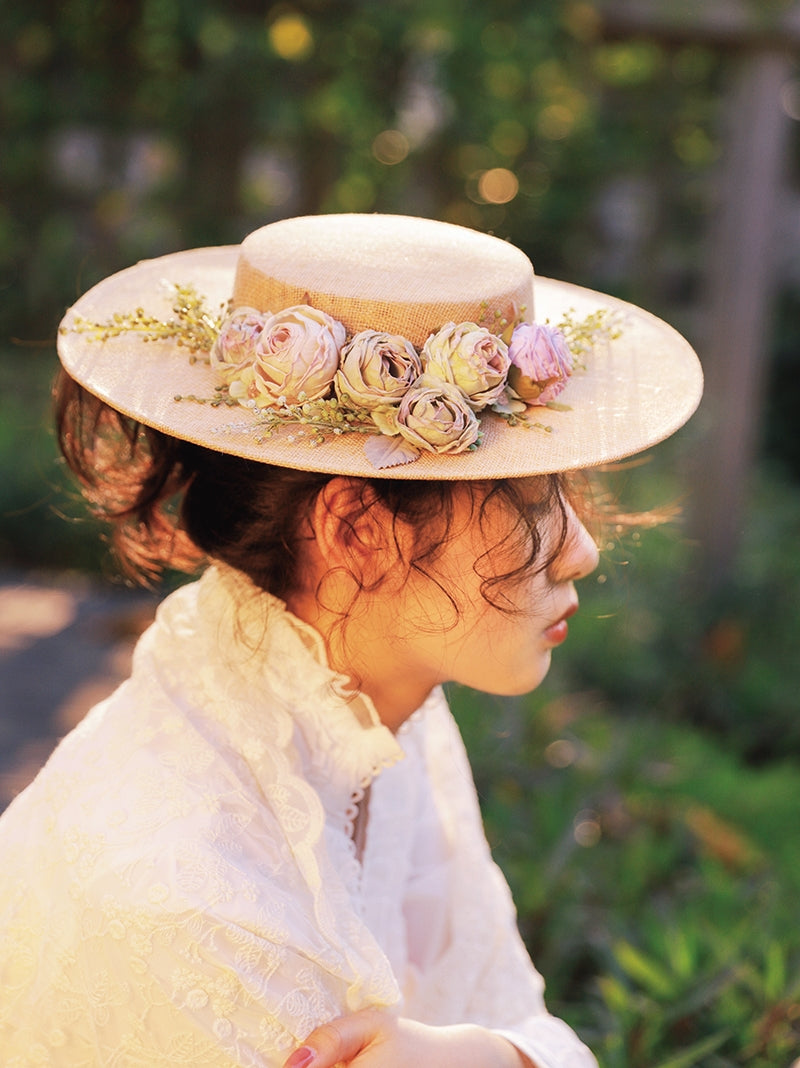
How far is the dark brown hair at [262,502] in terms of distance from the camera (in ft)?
4.50

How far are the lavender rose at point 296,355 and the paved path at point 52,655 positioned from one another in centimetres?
191

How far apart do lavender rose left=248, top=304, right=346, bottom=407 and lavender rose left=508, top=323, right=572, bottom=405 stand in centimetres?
22

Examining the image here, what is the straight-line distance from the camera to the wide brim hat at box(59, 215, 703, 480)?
125 centimetres

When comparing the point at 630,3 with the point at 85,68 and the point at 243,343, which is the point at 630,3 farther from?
the point at 243,343

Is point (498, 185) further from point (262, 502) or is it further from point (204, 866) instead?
point (204, 866)

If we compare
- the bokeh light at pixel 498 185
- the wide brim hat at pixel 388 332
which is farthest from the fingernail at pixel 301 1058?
the bokeh light at pixel 498 185

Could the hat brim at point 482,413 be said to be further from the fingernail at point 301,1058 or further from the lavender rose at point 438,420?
the fingernail at point 301,1058

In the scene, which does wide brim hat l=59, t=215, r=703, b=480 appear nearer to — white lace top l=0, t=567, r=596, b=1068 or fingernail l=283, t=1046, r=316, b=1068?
white lace top l=0, t=567, r=596, b=1068

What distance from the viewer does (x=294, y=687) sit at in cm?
148

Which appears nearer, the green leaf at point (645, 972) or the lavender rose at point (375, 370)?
the lavender rose at point (375, 370)

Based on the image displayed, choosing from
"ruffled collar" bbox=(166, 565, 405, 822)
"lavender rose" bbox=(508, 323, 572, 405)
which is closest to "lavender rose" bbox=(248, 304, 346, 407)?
"lavender rose" bbox=(508, 323, 572, 405)

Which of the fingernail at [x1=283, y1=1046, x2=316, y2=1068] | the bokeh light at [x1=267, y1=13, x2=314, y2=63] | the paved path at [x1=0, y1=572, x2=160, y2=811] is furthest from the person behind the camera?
the bokeh light at [x1=267, y1=13, x2=314, y2=63]

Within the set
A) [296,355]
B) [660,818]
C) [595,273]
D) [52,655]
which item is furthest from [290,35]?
[296,355]

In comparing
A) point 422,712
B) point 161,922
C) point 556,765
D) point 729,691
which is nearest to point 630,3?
point 729,691
